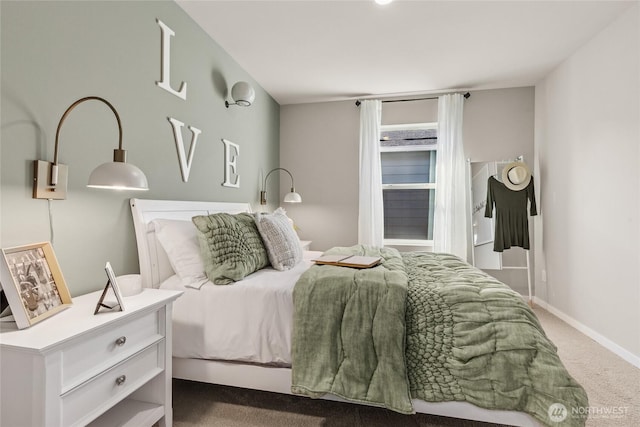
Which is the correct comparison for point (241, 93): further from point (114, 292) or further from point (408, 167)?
point (408, 167)

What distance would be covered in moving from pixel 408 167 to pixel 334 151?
1.01 metres

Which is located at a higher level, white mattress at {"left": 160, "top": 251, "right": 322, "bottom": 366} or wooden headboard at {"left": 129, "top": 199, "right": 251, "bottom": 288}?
wooden headboard at {"left": 129, "top": 199, "right": 251, "bottom": 288}

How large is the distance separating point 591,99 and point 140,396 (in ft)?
12.7

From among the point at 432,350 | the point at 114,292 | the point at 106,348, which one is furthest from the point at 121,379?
the point at 432,350

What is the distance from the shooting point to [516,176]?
143 inches

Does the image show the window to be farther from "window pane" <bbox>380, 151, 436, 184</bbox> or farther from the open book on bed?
the open book on bed

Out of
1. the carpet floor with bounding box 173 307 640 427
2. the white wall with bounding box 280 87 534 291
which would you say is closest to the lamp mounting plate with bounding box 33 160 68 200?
the carpet floor with bounding box 173 307 640 427

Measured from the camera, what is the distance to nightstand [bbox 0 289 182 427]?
3.16 feet

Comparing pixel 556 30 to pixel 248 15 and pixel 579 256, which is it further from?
pixel 248 15

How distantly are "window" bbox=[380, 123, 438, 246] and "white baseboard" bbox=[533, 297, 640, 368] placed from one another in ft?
4.77

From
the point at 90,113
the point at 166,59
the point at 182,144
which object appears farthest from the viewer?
the point at 182,144

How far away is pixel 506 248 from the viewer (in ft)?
12.2

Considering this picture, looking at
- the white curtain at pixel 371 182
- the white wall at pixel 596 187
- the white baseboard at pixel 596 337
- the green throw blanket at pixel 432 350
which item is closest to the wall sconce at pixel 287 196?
the white curtain at pixel 371 182

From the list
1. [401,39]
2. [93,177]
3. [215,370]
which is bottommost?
[215,370]
